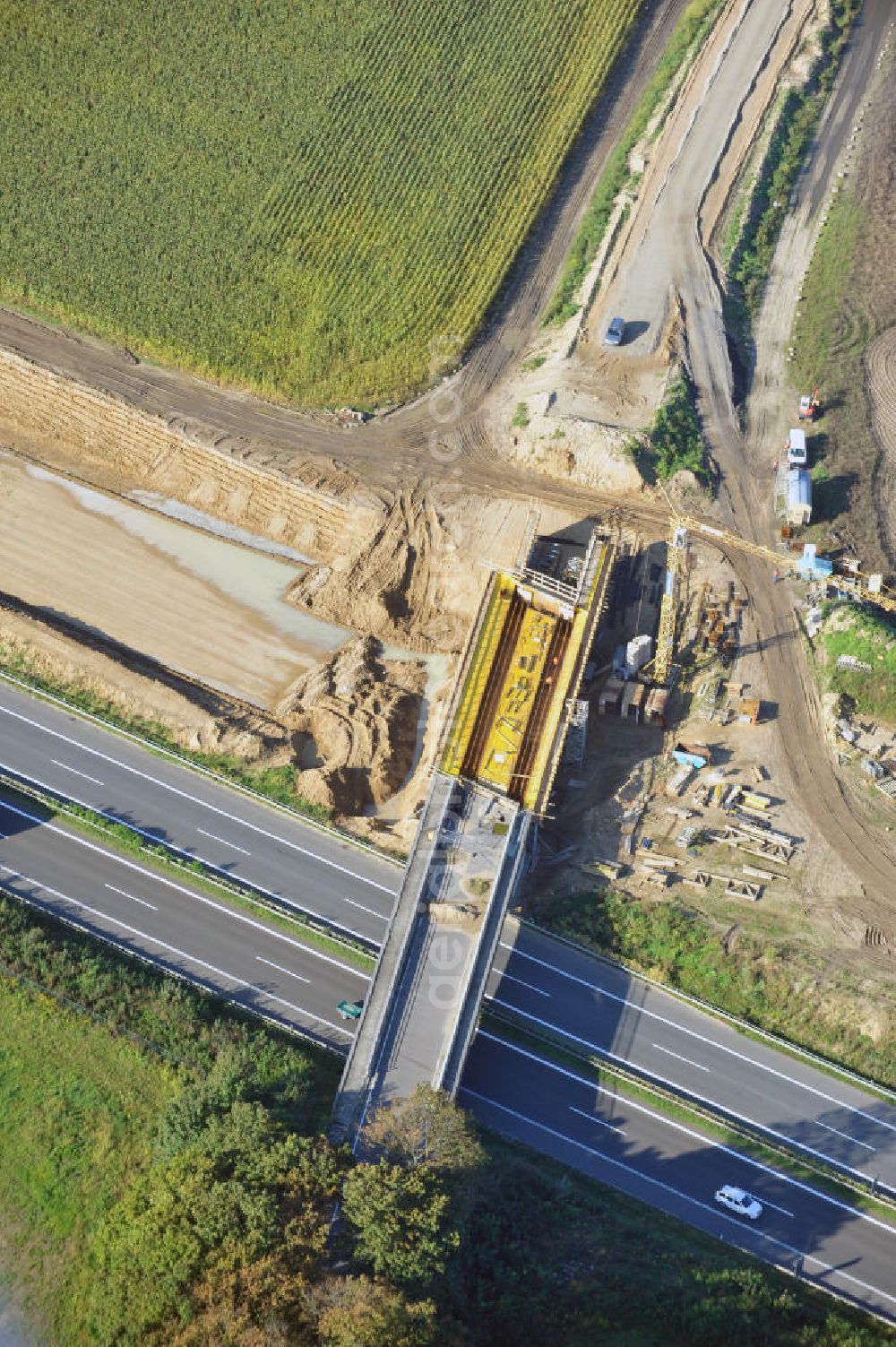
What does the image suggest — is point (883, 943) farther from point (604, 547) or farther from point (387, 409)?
point (387, 409)

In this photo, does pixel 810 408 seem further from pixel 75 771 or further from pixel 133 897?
pixel 133 897

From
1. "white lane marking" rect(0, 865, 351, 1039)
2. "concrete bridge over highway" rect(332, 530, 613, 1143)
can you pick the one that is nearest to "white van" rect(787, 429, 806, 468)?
"concrete bridge over highway" rect(332, 530, 613, 1143)

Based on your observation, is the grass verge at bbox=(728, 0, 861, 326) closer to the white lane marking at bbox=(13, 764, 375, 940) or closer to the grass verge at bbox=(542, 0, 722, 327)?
the grass verge at bbox=(542, 0, 722, 327)

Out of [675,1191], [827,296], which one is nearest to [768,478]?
[827,296]

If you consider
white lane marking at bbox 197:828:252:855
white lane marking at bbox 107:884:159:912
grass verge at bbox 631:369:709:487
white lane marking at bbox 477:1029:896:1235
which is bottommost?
white lane marking at bbox 477:1029:896:1235

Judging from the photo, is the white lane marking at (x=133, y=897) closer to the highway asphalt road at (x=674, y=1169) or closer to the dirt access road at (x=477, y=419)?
the highway asphalt road at (x=674, y=1169)

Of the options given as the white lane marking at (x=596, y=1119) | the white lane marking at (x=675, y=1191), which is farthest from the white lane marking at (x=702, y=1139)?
the white lane marking at (x=675, y=1191)
